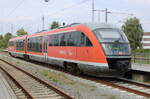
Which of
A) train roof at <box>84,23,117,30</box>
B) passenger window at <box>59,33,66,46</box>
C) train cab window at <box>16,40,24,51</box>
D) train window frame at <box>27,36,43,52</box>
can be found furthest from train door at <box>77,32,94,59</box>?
train cab window at <box>16,40,24,51</box>

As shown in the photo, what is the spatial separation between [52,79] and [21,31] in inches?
3066

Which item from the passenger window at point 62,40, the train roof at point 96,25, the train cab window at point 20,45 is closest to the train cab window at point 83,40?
the train roof at point 96,25

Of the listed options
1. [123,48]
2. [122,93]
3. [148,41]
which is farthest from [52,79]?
[148,41]

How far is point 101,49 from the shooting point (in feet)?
40.3

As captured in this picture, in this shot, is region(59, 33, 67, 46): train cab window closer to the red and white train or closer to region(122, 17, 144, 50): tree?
the red and white train

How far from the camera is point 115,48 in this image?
12586 mm

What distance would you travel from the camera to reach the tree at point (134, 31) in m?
62.6

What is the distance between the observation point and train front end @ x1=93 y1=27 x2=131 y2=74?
40.3 ft

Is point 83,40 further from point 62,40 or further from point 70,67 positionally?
point 62,40

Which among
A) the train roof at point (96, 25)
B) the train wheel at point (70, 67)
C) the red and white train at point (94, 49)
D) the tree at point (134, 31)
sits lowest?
the train wheel at point (70, 67)

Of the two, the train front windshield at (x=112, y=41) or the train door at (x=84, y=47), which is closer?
the train front windshield at (x=112, y=41)

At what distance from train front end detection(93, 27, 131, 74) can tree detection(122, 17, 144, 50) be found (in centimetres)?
4937

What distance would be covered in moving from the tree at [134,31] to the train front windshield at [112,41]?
4923 centimetres

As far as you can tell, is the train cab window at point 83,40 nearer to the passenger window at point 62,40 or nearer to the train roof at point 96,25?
the train roof at point 96,25
